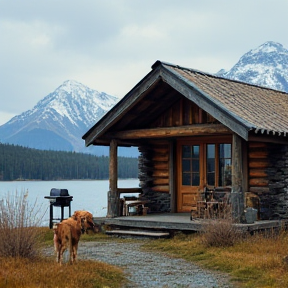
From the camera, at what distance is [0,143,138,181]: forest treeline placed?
103 metres

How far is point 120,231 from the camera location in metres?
15.9

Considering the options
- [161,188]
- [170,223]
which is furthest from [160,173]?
[170,223]

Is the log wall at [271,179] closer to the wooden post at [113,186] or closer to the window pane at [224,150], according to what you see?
the window pane at [224,150]

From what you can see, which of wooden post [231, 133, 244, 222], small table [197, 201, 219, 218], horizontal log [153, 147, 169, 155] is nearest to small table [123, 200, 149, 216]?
horizontal log [153, 147, 169, 155]

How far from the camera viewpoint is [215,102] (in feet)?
47.5

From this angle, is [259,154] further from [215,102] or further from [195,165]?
[215,102]

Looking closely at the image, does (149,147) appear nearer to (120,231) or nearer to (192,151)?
(192,151)

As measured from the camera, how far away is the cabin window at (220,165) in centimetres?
1700

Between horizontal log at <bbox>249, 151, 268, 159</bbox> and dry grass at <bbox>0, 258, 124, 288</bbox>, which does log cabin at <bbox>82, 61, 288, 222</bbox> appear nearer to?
horizontal log at <bbox>249, 151, 268, 159</bbox>

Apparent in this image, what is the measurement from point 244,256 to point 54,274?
4056mm

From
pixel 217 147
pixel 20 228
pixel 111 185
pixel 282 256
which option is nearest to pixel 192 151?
pixel 217 147

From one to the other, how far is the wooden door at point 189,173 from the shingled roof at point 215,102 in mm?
1666

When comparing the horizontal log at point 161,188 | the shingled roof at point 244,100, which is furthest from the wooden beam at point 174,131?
the horizontal log at point 161,188

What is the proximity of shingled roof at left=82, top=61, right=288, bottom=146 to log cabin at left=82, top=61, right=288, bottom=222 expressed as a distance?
0.02 metres
